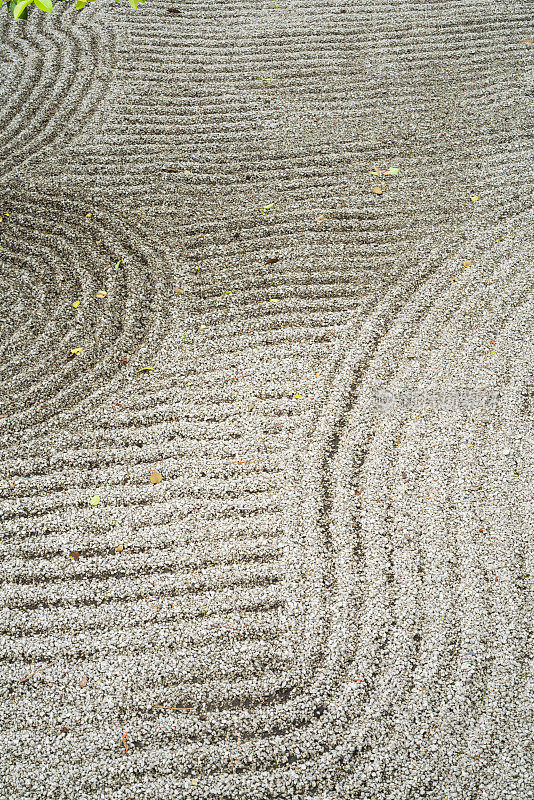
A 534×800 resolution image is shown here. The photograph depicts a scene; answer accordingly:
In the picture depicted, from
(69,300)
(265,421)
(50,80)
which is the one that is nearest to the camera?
(265,421)

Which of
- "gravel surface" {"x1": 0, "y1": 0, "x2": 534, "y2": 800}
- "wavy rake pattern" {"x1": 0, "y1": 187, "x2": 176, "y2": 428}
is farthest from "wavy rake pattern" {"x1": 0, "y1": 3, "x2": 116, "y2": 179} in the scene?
"wavy rake pattern" {"x1": 0, "y1": 187, "x2": 176, "y2": 428}

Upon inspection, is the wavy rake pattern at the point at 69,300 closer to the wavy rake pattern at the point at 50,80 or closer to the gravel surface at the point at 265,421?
the gravel surface at the point at 265,421

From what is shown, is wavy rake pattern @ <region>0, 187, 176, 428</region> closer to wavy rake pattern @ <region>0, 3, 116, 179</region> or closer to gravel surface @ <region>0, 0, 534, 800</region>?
gravel surface @ <region>0, 0, 534, 800</region>

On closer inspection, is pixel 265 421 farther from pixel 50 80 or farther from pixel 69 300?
pixel 50 80

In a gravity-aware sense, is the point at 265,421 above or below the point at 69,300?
below

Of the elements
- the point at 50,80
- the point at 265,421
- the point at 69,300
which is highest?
the point at 50,80

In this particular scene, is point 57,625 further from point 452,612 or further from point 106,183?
point 106,183

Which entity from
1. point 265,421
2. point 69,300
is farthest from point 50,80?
point 265,421

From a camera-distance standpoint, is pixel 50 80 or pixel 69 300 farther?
pixel 50 80
